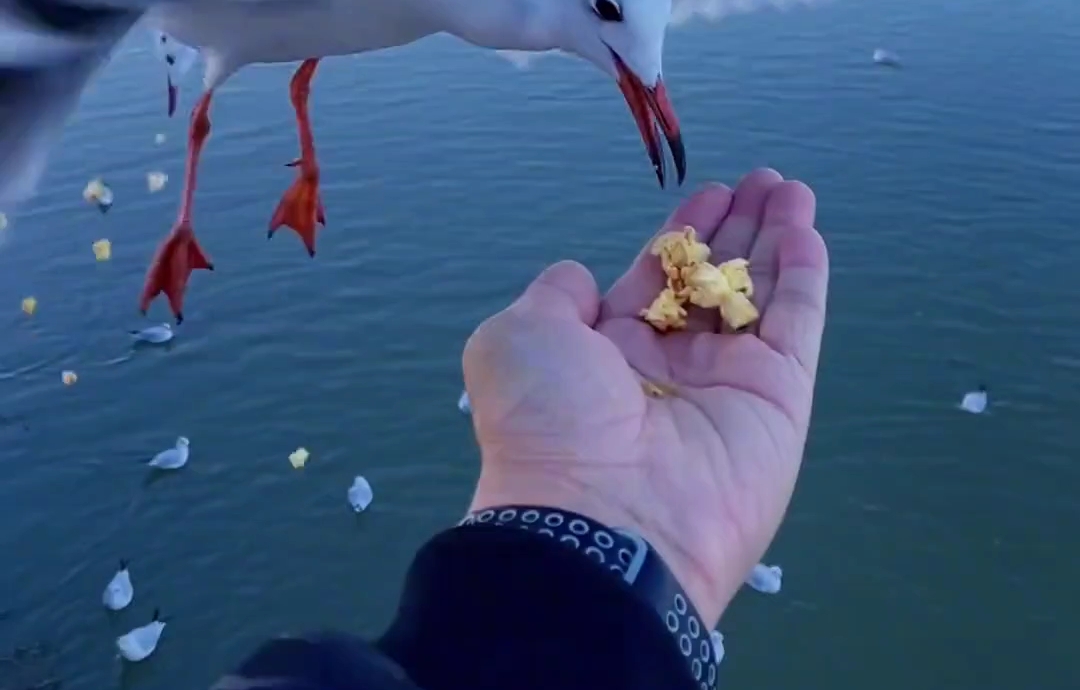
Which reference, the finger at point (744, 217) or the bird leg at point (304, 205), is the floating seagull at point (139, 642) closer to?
the bird leg at point (304, 205)

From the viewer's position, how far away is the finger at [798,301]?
1.39 metres

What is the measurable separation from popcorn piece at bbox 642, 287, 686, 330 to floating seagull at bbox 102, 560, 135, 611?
93.8 inches

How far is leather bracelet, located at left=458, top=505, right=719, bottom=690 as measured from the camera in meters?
0.97

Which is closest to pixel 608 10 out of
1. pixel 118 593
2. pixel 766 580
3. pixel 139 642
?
pixel 766 580

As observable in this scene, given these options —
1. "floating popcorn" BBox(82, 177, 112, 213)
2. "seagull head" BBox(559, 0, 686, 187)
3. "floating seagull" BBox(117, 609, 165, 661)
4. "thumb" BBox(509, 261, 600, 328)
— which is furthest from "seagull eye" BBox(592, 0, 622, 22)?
"floating popcorn" BBox(82, 177, 112, 213)

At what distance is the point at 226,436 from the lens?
13.4ft

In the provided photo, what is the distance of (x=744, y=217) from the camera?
166cm

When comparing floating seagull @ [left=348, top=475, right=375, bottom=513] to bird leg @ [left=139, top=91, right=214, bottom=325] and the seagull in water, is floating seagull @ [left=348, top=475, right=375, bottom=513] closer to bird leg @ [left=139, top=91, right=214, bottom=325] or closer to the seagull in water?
bird leg @ [left=139, top=91, right=214, bottom=325]

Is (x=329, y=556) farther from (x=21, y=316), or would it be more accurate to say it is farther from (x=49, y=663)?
(x=21, y=316)

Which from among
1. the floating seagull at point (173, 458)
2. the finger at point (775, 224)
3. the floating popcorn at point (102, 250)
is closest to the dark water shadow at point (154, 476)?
the floating seagull at point (173, 458)

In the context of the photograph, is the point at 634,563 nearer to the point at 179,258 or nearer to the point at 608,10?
the point at 608,10

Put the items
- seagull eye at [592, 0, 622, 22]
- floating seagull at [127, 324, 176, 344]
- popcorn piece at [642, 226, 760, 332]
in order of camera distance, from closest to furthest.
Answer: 1. seagull eye at [592, 0, 622, 22]
2. popcorn piece at [642, 226, 760, 332]
3. floating seagull at [127, 324, 176, 344]

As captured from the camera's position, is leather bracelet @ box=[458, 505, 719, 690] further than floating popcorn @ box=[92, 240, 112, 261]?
No

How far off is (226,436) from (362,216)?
3.62ft
